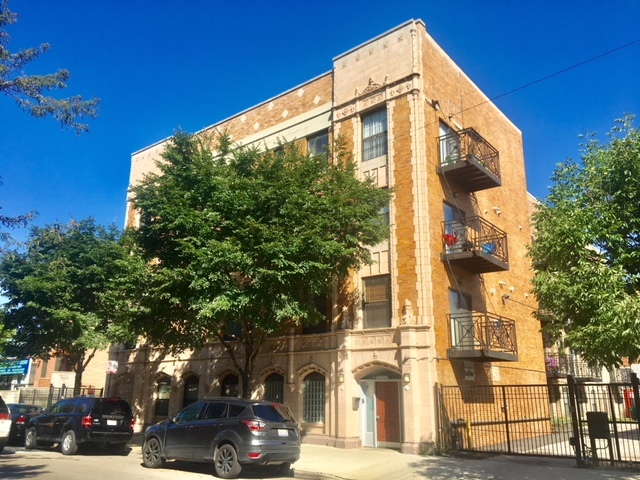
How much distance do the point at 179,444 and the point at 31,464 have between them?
11.6 ft

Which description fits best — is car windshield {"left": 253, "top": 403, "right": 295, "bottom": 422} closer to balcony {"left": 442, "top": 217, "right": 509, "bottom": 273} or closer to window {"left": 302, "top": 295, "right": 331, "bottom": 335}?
window {"left": 302, "top": 295, "right": 331, "bottom": 335}

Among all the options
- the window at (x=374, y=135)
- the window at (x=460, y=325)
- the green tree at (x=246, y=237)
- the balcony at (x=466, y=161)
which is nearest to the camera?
the green tree at (x=246, y=237)

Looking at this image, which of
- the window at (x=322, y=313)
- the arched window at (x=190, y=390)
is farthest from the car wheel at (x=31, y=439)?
the window at (x=322, y=313)

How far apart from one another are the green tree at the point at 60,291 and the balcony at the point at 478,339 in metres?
13.1

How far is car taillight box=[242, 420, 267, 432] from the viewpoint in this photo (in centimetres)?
1141

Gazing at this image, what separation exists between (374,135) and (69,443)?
14.4m

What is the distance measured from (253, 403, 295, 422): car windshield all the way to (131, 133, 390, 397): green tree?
333 cm

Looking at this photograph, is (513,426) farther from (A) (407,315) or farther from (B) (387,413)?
(A) (407,315)

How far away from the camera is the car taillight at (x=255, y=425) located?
37.4ft

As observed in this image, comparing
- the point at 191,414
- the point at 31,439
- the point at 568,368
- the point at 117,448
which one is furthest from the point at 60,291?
the point at 568,368

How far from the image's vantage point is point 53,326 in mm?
21938

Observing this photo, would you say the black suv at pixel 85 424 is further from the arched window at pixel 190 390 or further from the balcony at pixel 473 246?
the balcony at pixel 473 246

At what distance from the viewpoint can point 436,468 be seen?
13.0m

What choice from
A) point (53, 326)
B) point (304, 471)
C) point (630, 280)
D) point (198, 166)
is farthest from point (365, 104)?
point (53, 326)
